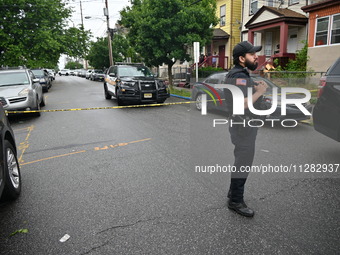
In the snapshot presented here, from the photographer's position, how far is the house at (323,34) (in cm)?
1588

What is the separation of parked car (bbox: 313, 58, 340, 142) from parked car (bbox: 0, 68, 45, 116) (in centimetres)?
847

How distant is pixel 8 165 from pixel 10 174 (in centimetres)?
12

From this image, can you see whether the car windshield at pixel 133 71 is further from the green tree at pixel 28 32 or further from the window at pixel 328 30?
the green tree at pixel 28 32

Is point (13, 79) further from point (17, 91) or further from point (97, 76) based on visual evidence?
point (97, 76)

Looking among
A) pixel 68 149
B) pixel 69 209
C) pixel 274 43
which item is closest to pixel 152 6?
pixel 274 43

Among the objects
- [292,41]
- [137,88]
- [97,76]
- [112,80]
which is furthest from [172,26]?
[97,76]

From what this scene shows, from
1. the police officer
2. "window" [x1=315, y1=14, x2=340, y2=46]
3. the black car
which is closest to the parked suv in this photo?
the black car

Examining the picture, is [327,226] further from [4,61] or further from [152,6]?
[4,61]

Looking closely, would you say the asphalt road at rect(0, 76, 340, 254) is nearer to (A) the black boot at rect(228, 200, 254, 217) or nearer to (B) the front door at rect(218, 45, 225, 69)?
(A) the black boot at rect(228, 200, 254, 217)

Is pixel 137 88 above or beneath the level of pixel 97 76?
beneath

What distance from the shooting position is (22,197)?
3.81 m

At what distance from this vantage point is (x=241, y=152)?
3260 millimetres

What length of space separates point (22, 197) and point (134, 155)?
221 centimetres

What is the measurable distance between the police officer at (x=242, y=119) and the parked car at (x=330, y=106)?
2.51 metres
